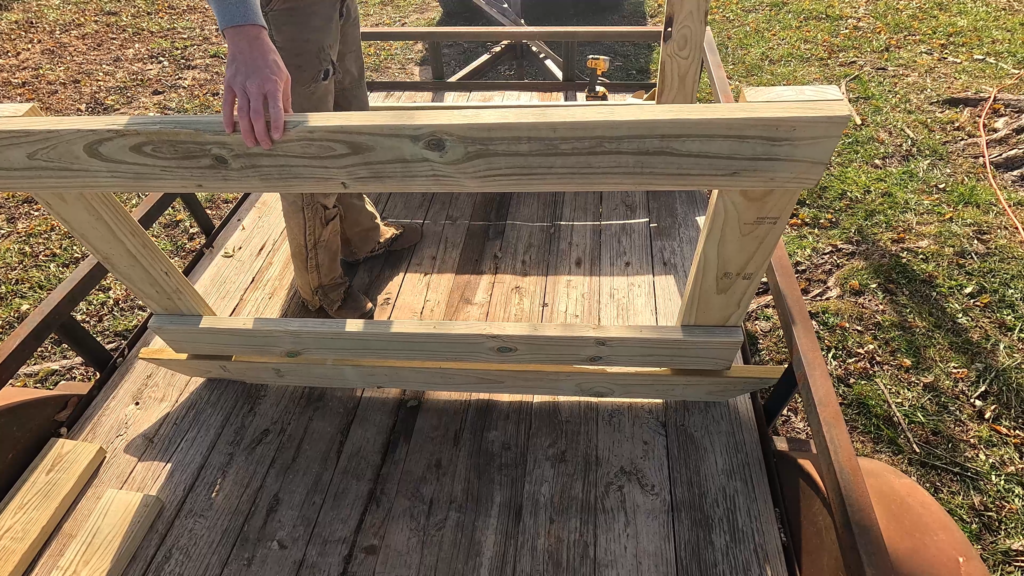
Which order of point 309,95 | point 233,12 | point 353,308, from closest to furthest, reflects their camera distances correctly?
point 233,12 < point 309,95 < point 353,308

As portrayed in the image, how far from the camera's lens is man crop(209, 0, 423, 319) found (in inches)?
52.6

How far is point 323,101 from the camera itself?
2117mm

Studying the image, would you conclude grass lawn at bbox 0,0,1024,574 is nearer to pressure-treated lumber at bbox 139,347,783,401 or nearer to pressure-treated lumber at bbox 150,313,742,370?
pressure-treated lumber at bbox 139,347,783,401

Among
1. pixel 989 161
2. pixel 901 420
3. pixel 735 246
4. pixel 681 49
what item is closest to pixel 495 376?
pixel 735 246

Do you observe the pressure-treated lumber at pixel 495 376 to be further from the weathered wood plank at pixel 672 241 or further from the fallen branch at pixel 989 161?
the fallen branch at pixel 989 161

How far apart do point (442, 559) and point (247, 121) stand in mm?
1634

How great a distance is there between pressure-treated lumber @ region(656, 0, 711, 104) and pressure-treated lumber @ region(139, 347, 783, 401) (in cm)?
171

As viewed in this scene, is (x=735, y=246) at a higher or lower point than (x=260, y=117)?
Answer: lower

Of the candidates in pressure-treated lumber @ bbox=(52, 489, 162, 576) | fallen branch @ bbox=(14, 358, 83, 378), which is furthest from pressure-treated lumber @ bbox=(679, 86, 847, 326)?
fallen branch @ bbox=(14, 358, 83, 378)

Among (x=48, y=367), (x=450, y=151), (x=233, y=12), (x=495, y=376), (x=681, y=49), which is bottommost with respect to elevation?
(x=48, y=367)

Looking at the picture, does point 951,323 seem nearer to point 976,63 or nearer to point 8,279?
point 976,63

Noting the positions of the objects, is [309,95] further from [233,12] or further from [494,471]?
[494,471]

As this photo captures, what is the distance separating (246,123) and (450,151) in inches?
20.9

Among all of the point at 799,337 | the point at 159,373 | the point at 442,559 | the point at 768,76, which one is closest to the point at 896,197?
the point at 768,76
